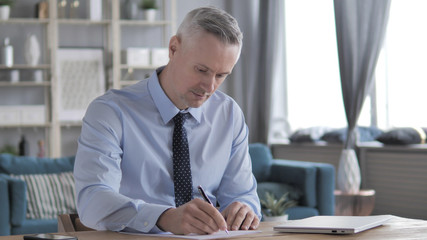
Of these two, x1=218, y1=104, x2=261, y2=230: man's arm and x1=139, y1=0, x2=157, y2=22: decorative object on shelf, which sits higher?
x1=139, y1=0, x2=157, y2=22: decorative object on shelf

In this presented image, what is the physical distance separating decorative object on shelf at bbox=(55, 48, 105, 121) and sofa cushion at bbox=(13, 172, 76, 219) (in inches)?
97.6

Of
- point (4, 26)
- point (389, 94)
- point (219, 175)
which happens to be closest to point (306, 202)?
point (389, 94)

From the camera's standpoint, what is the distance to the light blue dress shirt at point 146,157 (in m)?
1.61

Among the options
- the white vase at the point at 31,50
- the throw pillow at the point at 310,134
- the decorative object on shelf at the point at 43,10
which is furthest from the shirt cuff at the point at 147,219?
the decorative object on shelf at the point at 43,10

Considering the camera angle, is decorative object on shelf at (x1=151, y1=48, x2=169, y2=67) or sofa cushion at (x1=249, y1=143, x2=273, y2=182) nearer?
sofa cushion at (x1=249, y1=143, x2=273, y2=182)

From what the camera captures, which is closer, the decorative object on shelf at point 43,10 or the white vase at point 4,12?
the white vase at point 4,12

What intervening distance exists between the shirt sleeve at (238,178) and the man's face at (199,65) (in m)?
0.29

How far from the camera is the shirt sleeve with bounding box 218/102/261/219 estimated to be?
1979mm

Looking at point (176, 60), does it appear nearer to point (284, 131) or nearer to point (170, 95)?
point (170, 95)

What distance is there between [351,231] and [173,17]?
5.76 m

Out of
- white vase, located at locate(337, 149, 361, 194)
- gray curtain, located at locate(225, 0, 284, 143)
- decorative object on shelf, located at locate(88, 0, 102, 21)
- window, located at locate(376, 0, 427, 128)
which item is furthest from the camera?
gray curtain, located at locate(225, 0, 284, 143)

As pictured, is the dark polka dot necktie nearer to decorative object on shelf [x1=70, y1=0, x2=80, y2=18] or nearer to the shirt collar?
the shirt collar

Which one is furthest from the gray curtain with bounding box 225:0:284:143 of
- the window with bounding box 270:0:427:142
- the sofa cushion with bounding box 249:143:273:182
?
the sofa cushion with bounding box 249:143:273:182

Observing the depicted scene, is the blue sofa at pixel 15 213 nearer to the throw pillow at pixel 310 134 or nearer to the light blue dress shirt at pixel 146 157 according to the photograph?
the light blue dress shirt at pixel 146 157
